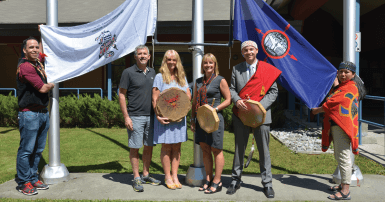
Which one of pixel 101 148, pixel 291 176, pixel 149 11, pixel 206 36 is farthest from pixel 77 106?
pixel 291 176

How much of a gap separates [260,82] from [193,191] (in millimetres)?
1612

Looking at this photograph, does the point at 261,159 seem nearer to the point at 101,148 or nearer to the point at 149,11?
the point at 149,11

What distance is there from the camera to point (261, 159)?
3.86 meters

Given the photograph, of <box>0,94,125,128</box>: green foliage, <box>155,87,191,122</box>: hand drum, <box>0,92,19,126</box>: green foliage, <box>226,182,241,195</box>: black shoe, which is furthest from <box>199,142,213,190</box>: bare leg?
<box>0,92,19,126</box>: green foliage

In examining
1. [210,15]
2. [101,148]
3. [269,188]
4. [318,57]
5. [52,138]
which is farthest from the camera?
[210,15]

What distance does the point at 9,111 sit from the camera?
10.0 metres

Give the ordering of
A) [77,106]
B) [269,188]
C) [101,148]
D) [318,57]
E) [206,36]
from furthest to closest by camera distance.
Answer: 1. [206,36]
2. [77,106]
3. [101,148]
4. [318,57]
5. [269,188]

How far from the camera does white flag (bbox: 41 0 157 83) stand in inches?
161

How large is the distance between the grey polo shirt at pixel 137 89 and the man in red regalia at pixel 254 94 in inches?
43.4

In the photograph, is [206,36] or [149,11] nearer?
[149,11]

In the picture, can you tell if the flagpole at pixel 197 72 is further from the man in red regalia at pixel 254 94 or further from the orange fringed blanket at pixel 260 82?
the orange fringed blanket at pixel 260 82

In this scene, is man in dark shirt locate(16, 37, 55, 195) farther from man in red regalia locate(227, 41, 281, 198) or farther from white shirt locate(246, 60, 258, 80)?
white shirt locate(246, 60, 258, 80)

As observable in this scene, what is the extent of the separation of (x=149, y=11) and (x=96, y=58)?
965 millimetres

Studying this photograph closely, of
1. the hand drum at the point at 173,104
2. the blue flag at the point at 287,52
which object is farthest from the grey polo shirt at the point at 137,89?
the blue flag at the point at 287,52
